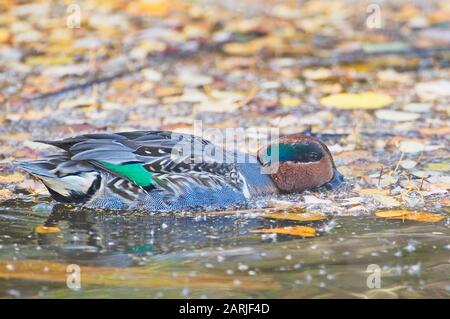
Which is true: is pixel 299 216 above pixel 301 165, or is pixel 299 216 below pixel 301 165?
below

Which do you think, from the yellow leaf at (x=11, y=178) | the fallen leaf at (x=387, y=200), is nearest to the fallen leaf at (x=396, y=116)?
the fallen leaf at (x=387, y=200)

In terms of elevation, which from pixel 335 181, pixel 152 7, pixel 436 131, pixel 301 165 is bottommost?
pixel 335 181

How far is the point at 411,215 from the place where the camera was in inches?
263

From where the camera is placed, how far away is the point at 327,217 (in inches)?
263

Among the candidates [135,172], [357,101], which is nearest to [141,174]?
[135,172]

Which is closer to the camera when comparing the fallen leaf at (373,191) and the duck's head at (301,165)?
the fallen leaf at (373,191)

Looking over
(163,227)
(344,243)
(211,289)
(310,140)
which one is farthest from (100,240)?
(310,140)

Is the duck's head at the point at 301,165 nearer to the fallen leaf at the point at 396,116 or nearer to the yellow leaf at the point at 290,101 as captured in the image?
the fallen leaf at the point at 396,116

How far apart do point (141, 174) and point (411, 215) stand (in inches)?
72.7

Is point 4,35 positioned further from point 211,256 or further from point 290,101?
point 211,256

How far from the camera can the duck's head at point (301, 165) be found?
733cm
